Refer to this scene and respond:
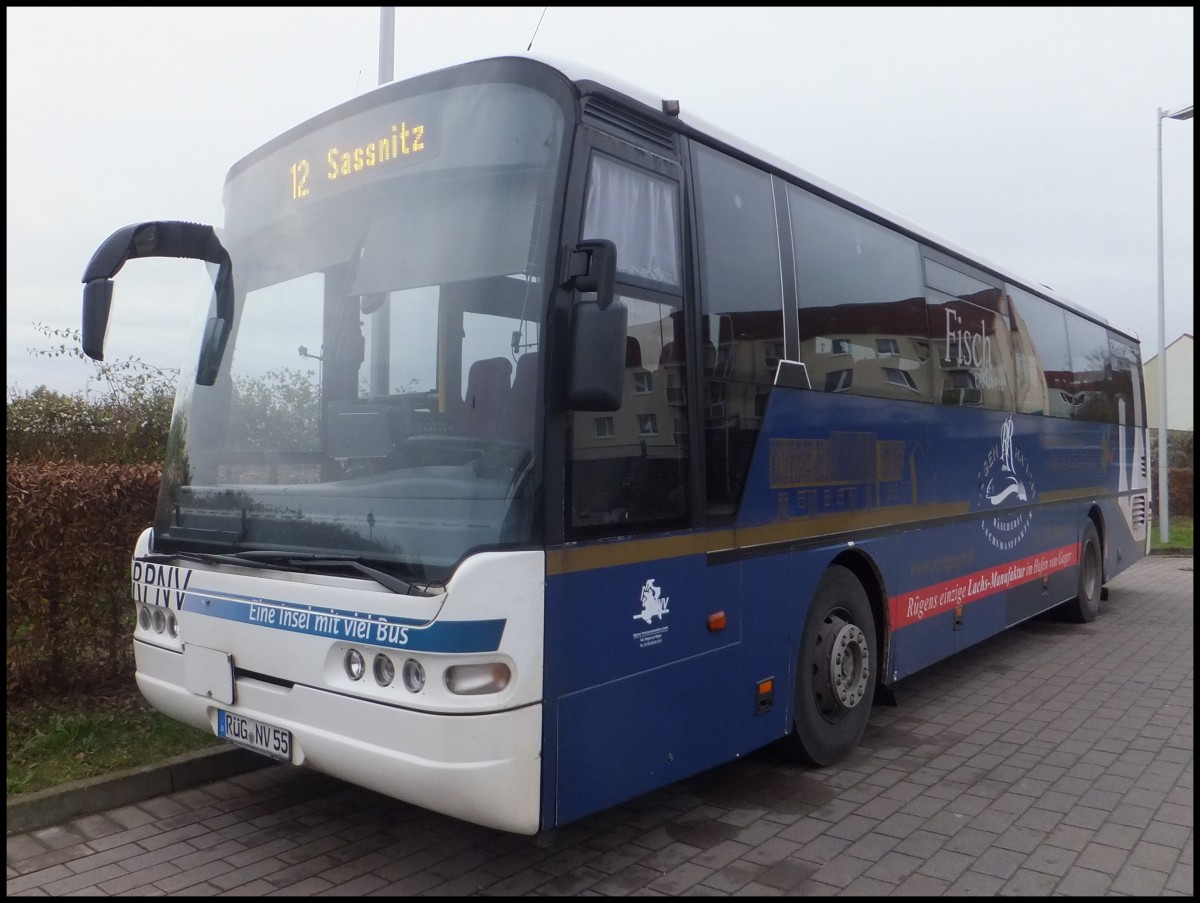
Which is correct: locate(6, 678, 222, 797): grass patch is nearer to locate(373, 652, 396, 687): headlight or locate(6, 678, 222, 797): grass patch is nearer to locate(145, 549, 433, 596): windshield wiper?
locate(145, 549, 433, 596): windshield wiper

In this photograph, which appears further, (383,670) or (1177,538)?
(1177,538)

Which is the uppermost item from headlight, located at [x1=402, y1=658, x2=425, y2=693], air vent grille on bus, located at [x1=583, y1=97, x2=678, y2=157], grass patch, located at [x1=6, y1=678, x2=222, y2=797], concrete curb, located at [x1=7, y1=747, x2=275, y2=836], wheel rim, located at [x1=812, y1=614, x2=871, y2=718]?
air vent grille on bus, located at [x1=583, y1=97, x2=678, y2=157]

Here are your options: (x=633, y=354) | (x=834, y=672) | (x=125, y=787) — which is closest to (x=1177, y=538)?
(x=834, y=672)

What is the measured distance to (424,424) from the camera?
3.95 meters

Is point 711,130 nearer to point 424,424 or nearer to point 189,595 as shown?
point 424,424

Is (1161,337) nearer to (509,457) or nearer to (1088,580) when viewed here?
(1088,580)

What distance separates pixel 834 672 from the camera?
18.7 ft

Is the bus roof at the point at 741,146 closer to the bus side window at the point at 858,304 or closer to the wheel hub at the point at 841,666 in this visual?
the bus side window at the point at 858,304

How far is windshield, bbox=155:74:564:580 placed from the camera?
12.5 ft

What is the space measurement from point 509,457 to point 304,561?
3.25ft

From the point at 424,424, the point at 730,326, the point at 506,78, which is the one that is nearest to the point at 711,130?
the point at 730,326

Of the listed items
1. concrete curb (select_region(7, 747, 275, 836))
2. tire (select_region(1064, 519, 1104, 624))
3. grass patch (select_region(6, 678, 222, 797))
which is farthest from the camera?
tire (select_region(1064, 519, 1104, 624))

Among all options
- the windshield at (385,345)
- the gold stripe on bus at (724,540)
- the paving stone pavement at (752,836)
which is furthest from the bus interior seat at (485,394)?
the paving stone pavement at (752,836)

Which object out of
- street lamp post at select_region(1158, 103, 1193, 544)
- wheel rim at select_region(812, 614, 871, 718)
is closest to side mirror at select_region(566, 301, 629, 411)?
wheel rim at select_region(812, 614, 871, 718)
